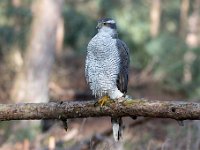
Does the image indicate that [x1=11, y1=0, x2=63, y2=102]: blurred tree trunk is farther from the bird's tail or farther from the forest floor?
the bird's tail

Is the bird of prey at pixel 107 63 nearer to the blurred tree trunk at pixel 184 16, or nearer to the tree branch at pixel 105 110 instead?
the tree branch at pixel 105 110

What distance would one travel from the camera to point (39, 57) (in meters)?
13.2

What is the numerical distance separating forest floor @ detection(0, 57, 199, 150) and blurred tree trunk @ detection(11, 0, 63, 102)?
91 centimetres

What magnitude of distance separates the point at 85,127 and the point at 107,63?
9.51 m

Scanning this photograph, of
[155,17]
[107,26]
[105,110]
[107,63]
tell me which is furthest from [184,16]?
[105,110]

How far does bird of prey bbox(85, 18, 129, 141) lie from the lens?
17.9 ft

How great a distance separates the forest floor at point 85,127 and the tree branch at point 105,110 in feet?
5.60

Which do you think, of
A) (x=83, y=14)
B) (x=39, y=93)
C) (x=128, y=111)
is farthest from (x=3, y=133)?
(x=83, y=14)

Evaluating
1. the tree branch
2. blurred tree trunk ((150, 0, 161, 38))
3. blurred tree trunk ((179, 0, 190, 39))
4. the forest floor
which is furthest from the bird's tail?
blurred tree trunk ((179, 0, 190, 39))

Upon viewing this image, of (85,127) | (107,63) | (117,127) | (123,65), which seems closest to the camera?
(117,127)

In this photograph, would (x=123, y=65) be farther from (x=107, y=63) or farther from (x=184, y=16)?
(x=184, y=16)

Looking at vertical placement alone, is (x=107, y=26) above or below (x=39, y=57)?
above

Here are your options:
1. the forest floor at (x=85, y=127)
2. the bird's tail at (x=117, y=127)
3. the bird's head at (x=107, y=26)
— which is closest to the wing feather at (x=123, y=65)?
the bird's head at (x=107, y=26)

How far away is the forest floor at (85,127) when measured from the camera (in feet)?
29.7
